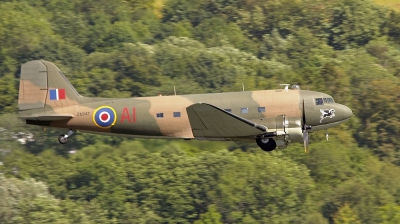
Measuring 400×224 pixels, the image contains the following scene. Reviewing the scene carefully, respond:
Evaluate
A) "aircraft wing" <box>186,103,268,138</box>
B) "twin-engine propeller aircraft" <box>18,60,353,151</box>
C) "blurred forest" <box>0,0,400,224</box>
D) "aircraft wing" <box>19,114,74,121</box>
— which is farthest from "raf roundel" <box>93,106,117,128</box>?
"blurred forest" <box>0,0,400,224</box>

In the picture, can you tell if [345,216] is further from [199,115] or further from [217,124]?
[199,115]

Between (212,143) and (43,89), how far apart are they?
8.97m

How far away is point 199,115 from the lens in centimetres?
4159

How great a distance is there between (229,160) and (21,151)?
712 inches

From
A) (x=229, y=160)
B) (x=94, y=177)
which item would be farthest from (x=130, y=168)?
(x=229, y=160)

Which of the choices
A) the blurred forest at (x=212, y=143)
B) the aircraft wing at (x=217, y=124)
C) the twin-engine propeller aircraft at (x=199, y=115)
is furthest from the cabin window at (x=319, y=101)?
the blurred forest at (x=212, y=143)

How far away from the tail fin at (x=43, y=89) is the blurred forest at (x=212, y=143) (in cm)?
818

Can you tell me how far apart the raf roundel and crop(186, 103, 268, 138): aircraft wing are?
148 inches

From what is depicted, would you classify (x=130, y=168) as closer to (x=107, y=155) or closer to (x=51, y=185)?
(x=51, y=185)

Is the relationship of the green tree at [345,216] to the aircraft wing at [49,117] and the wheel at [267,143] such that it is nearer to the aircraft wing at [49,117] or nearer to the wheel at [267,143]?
the wheel at [267,143]

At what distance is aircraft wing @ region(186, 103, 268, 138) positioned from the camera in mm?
41156

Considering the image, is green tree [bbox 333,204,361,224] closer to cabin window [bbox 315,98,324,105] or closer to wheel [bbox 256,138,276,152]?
cabin window [bbox 315,98,324,105]

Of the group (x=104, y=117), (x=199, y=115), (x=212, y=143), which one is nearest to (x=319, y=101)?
(x=199, y=115)

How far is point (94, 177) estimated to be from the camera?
8444 cm
